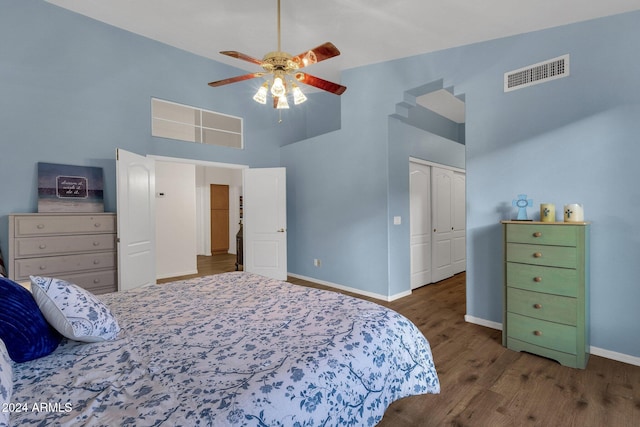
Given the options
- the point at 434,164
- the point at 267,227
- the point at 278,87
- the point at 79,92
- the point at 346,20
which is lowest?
the point at 267,227

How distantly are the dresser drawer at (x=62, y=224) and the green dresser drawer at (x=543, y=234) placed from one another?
412 cm

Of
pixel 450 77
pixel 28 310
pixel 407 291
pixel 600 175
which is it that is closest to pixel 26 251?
pixel 28 310

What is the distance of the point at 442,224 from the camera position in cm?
505

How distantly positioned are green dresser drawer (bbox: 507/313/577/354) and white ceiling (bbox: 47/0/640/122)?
2606 millimetres

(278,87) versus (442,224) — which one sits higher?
(278,87)

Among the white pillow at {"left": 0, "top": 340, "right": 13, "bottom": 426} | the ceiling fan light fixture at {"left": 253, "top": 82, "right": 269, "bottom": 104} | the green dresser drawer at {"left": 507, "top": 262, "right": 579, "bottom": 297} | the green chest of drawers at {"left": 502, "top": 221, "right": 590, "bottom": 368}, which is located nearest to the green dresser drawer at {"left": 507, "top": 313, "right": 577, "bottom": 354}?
the green chest of drawers at {"left": 502, "top": 221, "right": 590, "bottom": 368}

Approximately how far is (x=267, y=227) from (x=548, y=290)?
3783 mm

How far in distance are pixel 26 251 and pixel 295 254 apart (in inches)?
135

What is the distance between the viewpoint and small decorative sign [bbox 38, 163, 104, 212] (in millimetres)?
3100

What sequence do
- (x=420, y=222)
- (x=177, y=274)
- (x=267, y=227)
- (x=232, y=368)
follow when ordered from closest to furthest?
(x=232, y=368)
(x=420, y=222)
(x=267, y=227)
(x=177, y=274)

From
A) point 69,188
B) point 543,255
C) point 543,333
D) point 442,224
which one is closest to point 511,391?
point 543,333

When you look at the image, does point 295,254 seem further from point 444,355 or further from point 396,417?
point 396,417

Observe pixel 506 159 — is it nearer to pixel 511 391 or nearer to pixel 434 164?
pixel 434 164

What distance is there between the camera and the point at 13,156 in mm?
2986
